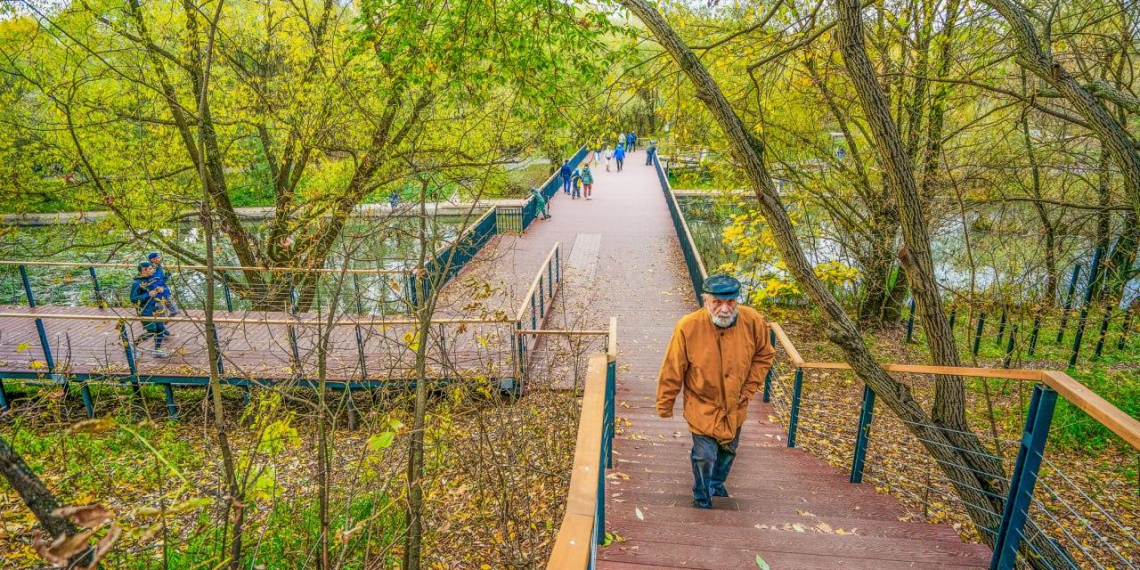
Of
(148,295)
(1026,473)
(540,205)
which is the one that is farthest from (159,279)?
(540,205)

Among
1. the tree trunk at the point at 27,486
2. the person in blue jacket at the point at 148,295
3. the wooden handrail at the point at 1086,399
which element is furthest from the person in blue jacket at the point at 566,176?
the tree trunk at the point at 27,486

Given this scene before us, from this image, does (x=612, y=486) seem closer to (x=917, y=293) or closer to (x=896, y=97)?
(x=917, y=293)

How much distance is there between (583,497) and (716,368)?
229cm

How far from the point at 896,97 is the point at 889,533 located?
29.9ft

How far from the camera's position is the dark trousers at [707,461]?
4.10 meters

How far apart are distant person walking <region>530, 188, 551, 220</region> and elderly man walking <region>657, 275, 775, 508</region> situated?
1491 centimetres

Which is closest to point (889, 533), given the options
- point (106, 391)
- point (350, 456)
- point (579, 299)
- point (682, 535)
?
point (682, 535)

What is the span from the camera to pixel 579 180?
75.8ft

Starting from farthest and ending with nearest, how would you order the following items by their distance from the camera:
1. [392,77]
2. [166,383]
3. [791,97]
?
[791,97] < [166,383] < [392,77]

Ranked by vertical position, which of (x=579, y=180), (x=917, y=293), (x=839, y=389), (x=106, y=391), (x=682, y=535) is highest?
(x=579, y=180)

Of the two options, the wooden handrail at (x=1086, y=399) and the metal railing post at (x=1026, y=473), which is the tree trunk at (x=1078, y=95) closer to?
the wooden handrail at (x=1086, y=399)

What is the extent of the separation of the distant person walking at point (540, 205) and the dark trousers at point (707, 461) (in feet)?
49.0

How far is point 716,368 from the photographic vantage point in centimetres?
401

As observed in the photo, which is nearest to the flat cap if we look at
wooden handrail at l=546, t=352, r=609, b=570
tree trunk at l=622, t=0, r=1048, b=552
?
tree trunk at l=622, t=0, r=1048, b=552
